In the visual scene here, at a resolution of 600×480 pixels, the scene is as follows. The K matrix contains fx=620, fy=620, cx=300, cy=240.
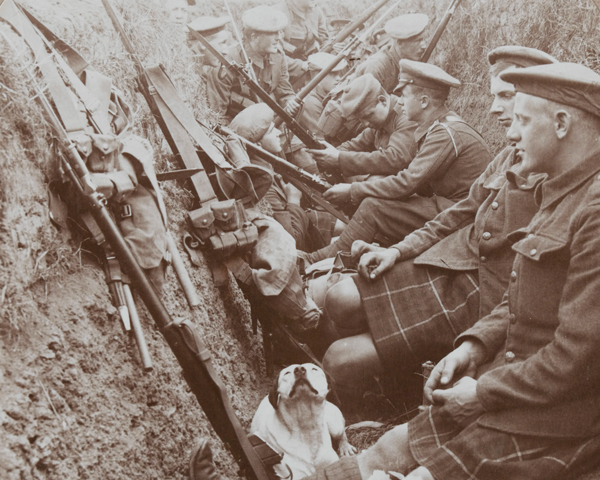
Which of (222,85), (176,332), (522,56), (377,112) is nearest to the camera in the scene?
(176,332)

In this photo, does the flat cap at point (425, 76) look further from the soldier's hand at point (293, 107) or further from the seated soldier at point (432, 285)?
the soldier's hand at point (293, 107)

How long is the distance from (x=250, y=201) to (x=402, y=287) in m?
1.21

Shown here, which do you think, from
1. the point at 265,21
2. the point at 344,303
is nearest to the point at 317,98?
the point at 265,21

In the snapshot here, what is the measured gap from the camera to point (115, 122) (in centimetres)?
315

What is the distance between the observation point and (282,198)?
5.95 m

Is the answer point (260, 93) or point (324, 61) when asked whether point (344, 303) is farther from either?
point (324, 61)

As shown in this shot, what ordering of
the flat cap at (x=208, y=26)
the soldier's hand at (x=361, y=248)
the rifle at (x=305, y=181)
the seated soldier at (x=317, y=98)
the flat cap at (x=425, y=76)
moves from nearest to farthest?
the soldier's hand at (x=361, y=248) < the flat cap at (x=425, y=76) < the rifle at (x=305, y=181) < the flat cap at (x=208, y=26) < the seated soldier at (x=317, y=98)

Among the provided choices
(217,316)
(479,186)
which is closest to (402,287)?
(479,186)

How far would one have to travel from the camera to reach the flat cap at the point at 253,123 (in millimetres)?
5312

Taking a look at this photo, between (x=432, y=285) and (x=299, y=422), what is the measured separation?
112 cm

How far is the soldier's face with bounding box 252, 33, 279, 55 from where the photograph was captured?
24.4 ft

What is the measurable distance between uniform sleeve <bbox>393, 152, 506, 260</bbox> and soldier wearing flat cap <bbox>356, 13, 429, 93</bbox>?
3.91 meters

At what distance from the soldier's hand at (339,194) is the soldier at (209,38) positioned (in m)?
2.29

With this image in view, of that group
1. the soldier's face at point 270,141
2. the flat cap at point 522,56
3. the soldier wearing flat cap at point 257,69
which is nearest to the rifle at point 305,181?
the soldier's face at point 270,141
